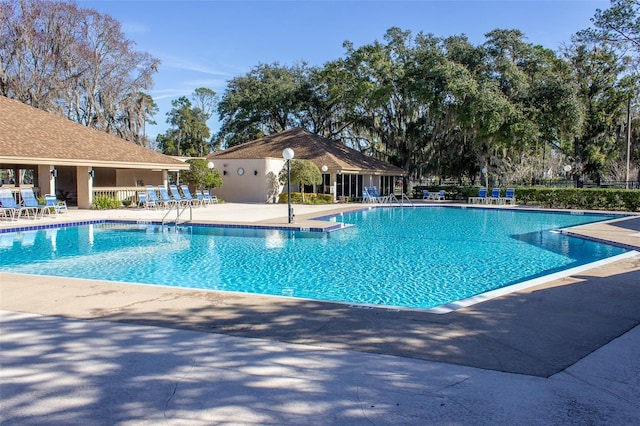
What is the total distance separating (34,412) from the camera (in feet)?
9.38

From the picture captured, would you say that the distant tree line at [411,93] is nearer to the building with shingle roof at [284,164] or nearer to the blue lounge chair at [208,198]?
the building with shingle roof at [284,164]

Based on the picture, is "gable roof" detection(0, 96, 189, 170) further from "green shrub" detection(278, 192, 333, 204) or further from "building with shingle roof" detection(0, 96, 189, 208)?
"green shrub" detection(278, 192, 333, 204)

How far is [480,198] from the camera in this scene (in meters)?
24.9

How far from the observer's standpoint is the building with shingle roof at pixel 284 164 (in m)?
24.7

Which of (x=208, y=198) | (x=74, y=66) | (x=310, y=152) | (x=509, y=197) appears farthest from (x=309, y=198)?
(x=74, y=66)

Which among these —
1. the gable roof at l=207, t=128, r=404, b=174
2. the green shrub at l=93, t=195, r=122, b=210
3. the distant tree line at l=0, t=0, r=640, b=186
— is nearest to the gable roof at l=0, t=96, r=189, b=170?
the green shrub at l=93, t=195, r=122, b=210

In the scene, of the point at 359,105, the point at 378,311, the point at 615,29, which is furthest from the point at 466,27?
the point at 378,311

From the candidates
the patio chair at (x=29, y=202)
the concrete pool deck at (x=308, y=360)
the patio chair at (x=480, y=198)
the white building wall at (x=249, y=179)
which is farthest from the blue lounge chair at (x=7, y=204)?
the patio chair at (x=480, y=198)

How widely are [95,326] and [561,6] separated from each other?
18.3 meters

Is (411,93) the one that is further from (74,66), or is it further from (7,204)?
(74,66)

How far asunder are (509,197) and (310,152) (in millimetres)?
10999

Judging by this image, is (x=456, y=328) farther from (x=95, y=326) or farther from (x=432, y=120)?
(x=432, y=120)

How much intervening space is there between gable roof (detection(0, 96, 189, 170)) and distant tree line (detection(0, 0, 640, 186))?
35.3 feet

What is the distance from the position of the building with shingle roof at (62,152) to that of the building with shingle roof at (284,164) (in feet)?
12.4
